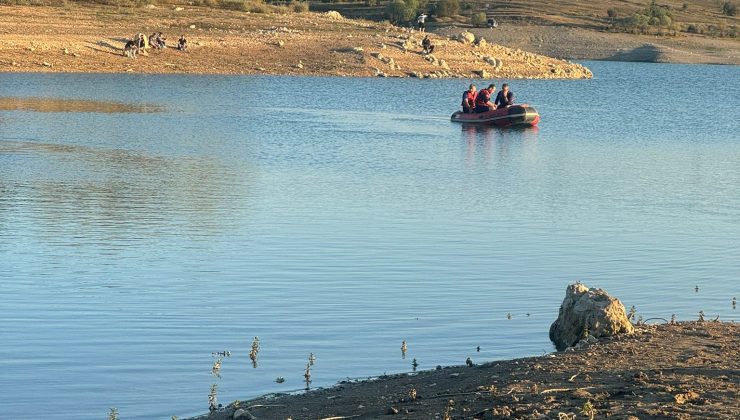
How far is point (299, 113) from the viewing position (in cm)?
3969

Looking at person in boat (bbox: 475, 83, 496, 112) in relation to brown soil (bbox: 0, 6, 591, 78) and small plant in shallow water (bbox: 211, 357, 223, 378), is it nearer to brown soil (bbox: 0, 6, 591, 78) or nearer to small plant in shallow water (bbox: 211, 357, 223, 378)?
brown soil (bbox: 0, 6, 591, 78)

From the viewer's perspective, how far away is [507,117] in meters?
36.6

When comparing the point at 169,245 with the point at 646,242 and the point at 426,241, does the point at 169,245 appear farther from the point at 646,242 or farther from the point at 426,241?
the point at 646,242

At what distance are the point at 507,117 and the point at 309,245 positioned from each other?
21.6 m

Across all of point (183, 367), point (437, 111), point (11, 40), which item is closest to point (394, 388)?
point (183, 367)

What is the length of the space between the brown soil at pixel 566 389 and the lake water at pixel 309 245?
82 cm

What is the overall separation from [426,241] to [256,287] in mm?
3754

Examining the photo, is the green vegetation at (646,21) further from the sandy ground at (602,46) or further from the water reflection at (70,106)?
the water reflection at (70,106)

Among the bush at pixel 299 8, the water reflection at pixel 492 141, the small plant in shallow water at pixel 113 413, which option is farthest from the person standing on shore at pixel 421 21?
the small plant in shallow water at pixel 113 413

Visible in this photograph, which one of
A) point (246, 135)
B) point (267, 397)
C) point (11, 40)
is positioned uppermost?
point (11, 40)

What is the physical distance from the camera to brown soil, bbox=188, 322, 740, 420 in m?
7.46

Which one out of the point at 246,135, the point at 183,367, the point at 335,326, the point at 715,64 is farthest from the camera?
the point at 715,64

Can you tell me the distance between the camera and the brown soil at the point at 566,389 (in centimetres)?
746

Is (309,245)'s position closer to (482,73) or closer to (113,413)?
(113,413)
